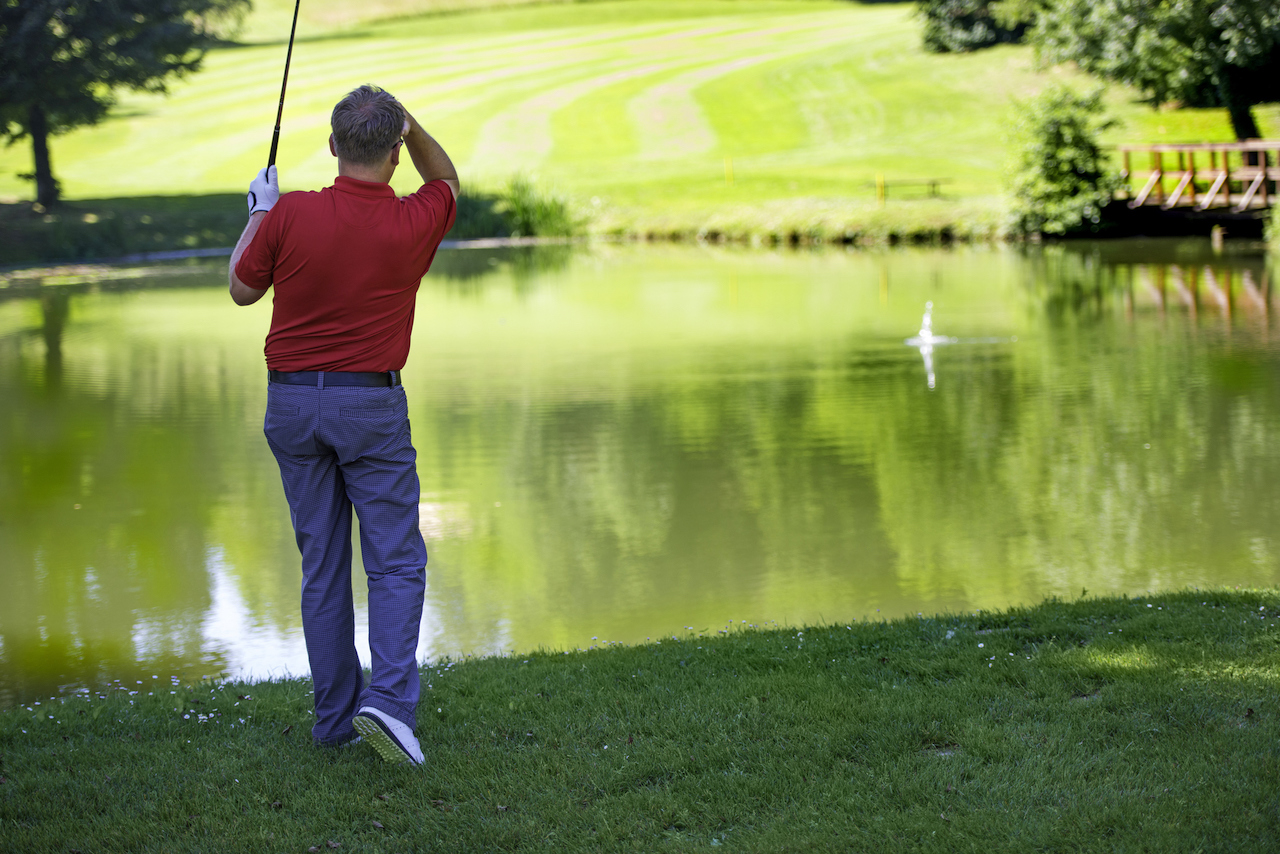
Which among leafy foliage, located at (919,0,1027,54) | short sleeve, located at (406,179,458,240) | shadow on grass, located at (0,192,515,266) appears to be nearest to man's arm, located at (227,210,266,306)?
short sleeve, located at (406,179,458,240)

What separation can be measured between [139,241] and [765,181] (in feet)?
55.6

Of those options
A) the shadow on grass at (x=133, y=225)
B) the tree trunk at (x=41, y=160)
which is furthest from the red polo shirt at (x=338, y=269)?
the tree trunk at (x=41, y=160)

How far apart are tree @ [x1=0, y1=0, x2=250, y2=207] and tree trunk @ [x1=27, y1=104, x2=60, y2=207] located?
3 cm

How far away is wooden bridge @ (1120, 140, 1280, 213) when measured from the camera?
26.4m

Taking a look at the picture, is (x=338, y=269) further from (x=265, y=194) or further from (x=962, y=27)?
(x=962, y=27)

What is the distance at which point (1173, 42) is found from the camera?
29172 mm

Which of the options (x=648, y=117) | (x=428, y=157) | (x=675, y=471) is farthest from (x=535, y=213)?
(x=428, y=157)

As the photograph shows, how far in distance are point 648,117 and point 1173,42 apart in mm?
22519

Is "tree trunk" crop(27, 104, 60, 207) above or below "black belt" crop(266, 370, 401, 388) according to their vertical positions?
above

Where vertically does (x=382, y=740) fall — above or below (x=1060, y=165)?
below

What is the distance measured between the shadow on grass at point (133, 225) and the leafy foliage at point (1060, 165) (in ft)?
47.2

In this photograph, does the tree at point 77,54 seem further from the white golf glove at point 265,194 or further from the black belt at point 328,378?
the black belt at point 328,378

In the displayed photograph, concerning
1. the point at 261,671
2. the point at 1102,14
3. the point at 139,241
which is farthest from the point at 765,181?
the point at 261,671

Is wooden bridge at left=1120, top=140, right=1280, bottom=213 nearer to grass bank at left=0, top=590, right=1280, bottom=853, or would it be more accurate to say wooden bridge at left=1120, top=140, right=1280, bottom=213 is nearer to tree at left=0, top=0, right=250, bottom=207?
grass bank at left=0, top=590, right=1280, bottom=853
